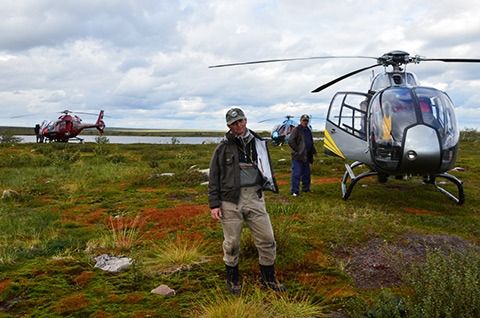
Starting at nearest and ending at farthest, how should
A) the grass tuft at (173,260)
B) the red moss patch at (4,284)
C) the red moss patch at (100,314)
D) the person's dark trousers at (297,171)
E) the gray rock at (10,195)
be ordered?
1. the red moss patch at (100,314)
2. the red moss patch at (4,284)
3. the grass tuft at (173,260)
4. the person's dark trousers at (297,171)
5. the gray rock at (10,195)

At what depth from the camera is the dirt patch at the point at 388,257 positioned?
5709 millimetres

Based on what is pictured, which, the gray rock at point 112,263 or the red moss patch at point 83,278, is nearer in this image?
the red moss patch at point 83,278

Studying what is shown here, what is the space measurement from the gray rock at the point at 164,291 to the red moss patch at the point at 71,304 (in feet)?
2.59

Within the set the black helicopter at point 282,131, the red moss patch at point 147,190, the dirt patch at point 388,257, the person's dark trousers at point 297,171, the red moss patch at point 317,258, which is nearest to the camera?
the dirt patch at point 388,257

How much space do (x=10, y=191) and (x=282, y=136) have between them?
26999mm

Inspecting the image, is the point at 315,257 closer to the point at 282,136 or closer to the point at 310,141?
the point at 310,141

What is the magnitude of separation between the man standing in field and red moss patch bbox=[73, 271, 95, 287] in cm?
189

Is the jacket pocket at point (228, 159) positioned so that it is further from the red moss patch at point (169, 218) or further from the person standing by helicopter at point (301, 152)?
the person standing by helicopter at point (301, 152)

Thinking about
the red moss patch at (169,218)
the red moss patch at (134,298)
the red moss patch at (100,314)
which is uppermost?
the red moss patch at (169,218)

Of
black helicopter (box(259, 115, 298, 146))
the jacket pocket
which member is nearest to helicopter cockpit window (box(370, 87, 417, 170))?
the jacket pocket

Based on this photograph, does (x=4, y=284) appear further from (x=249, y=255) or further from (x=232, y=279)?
(x=249, y=255)

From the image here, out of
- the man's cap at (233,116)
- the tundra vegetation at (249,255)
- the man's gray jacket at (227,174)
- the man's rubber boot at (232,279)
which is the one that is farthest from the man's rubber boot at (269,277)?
the man's cap at (233,116)

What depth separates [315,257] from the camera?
6.55m

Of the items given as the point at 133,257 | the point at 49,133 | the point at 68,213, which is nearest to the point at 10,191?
the point at 68,213
